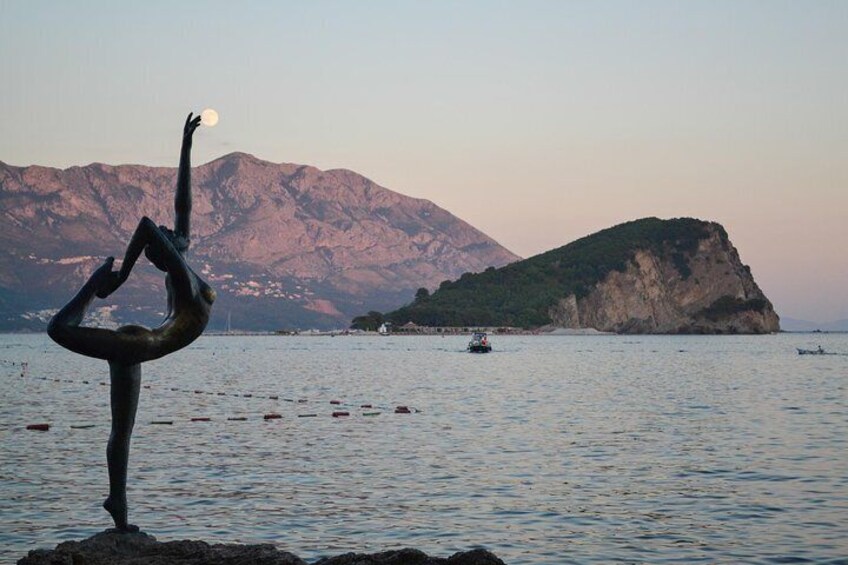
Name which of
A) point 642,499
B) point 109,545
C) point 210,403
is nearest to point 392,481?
point 642,499

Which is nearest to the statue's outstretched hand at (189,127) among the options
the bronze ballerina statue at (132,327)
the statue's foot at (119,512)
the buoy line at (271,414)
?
the bronze ballerina statue at (132,327)

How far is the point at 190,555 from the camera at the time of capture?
17562mm

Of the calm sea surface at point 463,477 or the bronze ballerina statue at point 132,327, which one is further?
the calm sea surface at point 463,477

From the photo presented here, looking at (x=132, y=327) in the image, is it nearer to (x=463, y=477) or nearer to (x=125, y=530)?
(x=125, y=530)

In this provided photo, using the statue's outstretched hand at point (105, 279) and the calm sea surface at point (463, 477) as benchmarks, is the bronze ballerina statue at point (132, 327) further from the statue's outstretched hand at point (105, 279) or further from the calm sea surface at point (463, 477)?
the calm sea surface at point (463, 477)

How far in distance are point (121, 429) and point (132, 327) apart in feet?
6.68

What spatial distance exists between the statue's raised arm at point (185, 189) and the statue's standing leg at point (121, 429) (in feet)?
7.90

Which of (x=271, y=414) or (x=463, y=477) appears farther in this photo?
(x=271, y=414)

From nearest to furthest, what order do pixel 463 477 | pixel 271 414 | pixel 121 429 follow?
pixel 121 429, pixel 463 477, pixel 271 414

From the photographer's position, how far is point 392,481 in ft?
113

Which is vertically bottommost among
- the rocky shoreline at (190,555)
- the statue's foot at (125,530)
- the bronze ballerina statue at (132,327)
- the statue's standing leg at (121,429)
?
the statue's foot at (125,530)

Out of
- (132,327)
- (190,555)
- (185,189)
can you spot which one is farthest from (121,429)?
(185,189)

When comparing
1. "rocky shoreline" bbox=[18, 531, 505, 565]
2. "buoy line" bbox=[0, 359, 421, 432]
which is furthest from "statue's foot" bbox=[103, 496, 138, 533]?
"buoy line" bbox=[0, 359, 421, 432]

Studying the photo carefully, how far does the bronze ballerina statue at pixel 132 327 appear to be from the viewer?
18.8 meters
